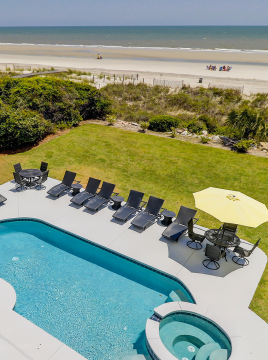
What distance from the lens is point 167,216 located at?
37.3 ft

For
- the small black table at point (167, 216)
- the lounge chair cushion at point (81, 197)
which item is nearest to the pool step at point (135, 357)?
the small black table at point (167, 216)

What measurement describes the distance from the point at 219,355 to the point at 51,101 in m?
19.9

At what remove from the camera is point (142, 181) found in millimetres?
14961

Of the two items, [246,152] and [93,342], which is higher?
[246,152]

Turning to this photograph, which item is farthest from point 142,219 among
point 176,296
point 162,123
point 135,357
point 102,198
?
point 162,123

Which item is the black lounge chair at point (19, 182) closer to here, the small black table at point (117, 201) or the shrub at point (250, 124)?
the small black table at point (117, 201)

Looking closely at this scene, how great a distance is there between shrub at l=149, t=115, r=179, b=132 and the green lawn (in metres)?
1.84

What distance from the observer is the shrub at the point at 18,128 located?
17.2m

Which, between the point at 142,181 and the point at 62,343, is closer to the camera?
the point at 62,343

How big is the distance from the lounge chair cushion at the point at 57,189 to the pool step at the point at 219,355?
28.8ft

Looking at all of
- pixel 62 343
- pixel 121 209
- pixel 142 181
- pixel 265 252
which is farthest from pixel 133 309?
pixel 142 181

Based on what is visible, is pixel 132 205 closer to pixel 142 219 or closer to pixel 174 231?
pixel 142 219

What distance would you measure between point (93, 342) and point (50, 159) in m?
11.8

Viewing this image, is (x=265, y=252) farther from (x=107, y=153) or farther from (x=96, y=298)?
(x=107, y=153)
